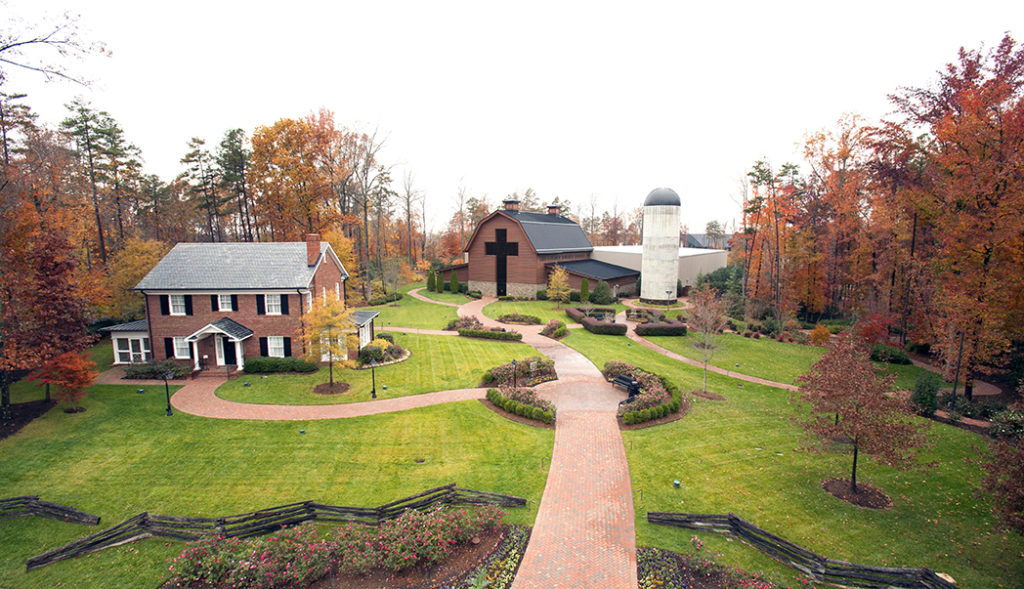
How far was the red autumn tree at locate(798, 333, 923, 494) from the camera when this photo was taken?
11617 millimetres

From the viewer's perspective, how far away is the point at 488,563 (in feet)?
33.3

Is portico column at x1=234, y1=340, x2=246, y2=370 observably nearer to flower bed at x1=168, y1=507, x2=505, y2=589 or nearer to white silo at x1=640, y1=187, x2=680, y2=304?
flower bed at x1=168, y1=507, x2=505, y2=589

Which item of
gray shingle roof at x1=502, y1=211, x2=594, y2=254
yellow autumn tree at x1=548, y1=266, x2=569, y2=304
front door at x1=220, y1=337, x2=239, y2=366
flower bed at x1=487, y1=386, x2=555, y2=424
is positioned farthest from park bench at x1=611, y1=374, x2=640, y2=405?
gray shingle roof at x1=502, y1=211, x2=594, y2=254

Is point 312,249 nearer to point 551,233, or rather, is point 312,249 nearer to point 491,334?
point 491,334

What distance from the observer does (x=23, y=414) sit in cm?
1883

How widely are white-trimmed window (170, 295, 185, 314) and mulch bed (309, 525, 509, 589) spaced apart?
21.0 meters

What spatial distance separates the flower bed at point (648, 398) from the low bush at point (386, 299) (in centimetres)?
3001

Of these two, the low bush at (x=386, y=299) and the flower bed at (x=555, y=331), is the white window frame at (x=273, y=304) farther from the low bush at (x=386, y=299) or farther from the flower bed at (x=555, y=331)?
the low bush at (x=386, y=299)

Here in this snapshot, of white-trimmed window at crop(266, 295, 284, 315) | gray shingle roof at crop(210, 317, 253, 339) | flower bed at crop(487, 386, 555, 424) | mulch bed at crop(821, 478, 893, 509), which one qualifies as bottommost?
mulch bed at crop(821, 478, 893, 509)

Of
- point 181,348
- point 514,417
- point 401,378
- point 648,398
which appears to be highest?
point 181,348

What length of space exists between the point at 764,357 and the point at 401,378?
2317cm

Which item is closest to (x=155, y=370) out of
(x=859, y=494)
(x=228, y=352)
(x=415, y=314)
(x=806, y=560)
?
(x=228, y=352)

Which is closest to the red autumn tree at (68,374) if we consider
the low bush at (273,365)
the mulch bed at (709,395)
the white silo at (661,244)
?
the low bush at (273,365)

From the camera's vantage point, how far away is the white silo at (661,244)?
44.0 metres
